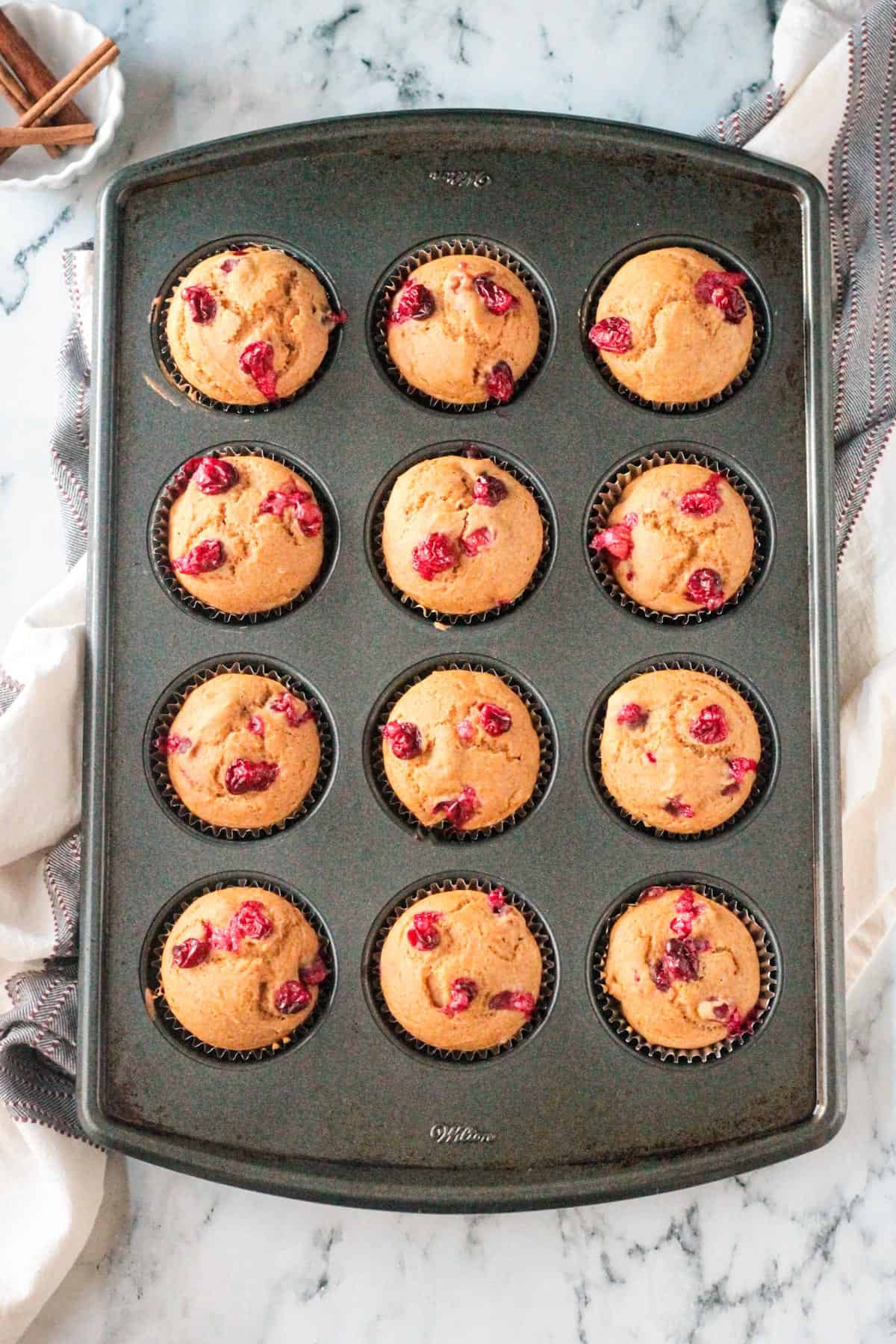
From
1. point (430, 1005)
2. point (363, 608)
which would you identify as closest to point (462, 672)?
point (363, 608)

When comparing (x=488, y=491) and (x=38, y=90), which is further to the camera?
(x=38, y=90)

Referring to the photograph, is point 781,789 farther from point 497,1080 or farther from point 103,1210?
point 103,1210

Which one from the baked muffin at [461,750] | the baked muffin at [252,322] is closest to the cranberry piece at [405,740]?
the baked muffin at [461,750]

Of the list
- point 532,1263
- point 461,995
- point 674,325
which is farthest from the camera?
point 532,1263

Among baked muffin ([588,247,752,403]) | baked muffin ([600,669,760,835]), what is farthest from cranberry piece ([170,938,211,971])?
baked muffin ([588,247,752,403])

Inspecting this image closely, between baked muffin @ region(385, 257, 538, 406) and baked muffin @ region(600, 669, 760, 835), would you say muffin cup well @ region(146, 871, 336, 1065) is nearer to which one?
baked muffin @ region(600, 669, 760, 835)

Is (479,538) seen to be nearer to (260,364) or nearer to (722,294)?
(260,364)

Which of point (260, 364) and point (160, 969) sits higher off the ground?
point (260, 364)

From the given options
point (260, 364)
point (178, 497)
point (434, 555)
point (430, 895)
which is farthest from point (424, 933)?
point (260, 364)
